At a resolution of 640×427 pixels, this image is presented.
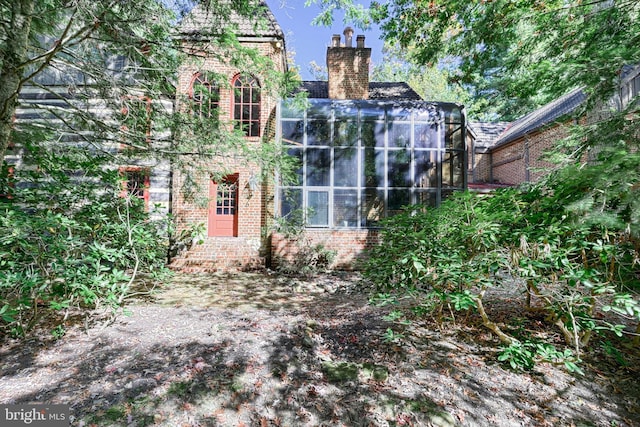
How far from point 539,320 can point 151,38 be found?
6962mm

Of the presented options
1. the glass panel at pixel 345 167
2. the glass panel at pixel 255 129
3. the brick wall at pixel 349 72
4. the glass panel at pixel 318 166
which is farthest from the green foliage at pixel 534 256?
the brick wall at pixel 349 72

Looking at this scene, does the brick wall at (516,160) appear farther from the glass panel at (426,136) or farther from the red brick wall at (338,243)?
the red brick wall at (338,243)

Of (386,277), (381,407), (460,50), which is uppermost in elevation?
(460,50)

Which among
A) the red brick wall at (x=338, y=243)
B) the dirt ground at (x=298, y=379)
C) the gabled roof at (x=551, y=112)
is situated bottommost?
the dirt ground at (x=298, y=379)

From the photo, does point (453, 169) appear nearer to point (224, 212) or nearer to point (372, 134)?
point (372, 134)

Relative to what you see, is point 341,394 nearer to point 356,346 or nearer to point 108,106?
point 356,346

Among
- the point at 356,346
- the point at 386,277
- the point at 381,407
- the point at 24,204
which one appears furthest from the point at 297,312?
the point at 24,204

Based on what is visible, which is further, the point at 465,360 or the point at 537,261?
the point at 465,360

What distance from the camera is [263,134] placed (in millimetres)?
9008

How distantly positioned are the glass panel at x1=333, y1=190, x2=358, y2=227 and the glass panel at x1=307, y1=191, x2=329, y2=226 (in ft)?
0.80

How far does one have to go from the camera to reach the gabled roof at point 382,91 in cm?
1205

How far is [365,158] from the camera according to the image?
8.75m

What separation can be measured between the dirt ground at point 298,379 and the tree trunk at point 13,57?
2.73 m

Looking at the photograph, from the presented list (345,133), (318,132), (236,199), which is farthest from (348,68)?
(236,199)
